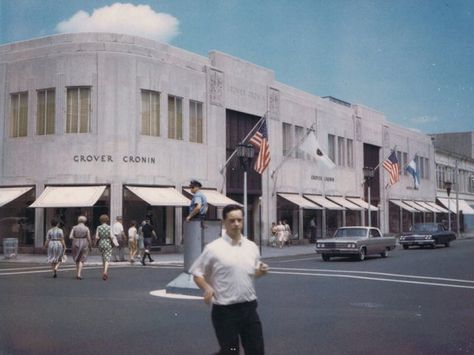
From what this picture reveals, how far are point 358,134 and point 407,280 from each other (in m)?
34.7

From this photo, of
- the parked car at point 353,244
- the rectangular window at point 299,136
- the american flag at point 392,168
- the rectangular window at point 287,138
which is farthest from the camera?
the rectangular window at point 299,136

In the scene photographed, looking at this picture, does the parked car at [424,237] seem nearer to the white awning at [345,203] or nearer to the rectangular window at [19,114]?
the white awning at [345,203]

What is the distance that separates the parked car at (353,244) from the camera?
76.3 feet

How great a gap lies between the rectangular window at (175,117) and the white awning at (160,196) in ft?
9.85

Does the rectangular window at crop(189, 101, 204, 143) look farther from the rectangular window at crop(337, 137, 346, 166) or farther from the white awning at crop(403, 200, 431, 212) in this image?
the white awning at crop(403, 200, 431, 212)

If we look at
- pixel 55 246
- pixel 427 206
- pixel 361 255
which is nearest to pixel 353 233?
pixel 361 255

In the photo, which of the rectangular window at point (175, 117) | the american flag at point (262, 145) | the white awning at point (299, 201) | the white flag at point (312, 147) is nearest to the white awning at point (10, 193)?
the rectangular window at point (175, 117)

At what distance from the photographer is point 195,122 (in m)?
32.3

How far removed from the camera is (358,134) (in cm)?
4953

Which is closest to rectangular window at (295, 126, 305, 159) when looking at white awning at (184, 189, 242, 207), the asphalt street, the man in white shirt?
white awning at (184, 189, 242, 207)

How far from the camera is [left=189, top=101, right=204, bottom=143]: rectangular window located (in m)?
32.1

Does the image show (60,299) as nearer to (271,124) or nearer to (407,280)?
(407,280)

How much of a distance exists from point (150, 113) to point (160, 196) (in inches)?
176

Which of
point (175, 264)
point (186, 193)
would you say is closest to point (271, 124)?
point (186, 193)
